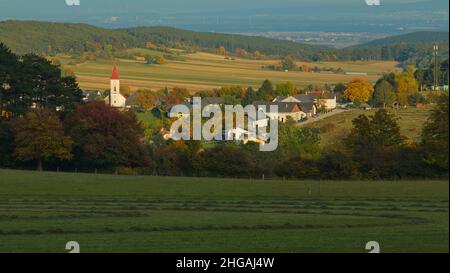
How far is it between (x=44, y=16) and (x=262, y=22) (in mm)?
35390

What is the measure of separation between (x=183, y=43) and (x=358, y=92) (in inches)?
3595

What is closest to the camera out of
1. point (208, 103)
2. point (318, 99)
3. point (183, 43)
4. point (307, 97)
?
point (208, 103)

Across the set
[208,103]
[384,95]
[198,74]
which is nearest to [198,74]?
[198,74]

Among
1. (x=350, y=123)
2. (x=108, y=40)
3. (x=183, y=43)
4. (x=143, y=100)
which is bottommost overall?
(x=350, y=123)

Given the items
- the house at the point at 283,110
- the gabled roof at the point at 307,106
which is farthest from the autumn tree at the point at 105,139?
the gabled roof at the point at 307,106

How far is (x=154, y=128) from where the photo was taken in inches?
3066

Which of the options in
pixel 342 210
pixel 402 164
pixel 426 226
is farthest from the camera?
pixel 402 164

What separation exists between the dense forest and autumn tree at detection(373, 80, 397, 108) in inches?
346

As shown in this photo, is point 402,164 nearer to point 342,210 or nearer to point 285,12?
point 342,210

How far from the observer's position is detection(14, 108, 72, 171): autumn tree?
50969 millimetres

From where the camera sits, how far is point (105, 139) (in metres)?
51.8

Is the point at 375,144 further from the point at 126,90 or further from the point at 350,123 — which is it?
the point at 126,90

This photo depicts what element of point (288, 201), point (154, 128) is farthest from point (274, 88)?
Result: point (288, 201)

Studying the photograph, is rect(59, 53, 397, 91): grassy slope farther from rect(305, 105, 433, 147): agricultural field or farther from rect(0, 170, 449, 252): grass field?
rect(0, 170, 449, 252): grass field
